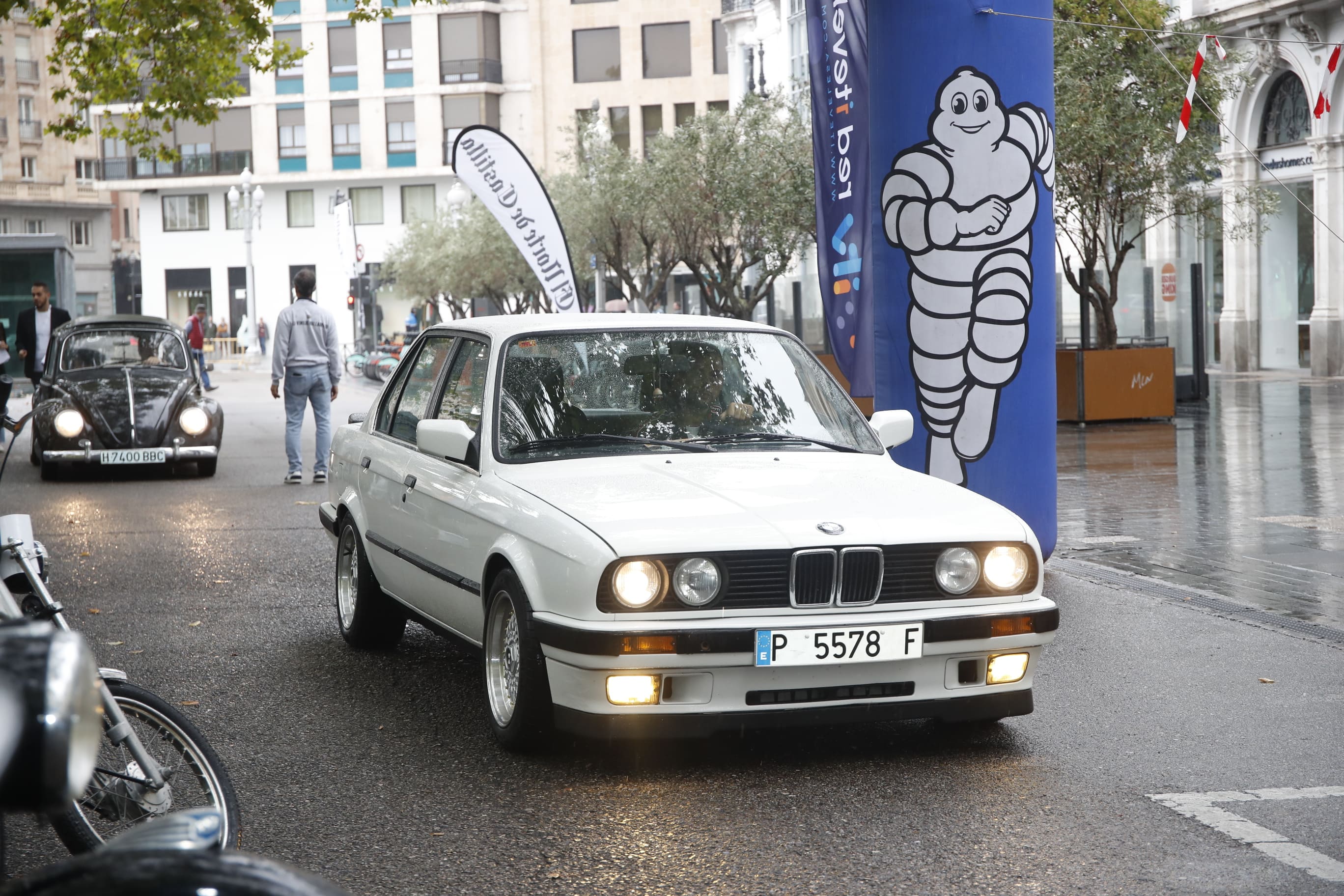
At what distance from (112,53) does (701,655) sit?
1517cm

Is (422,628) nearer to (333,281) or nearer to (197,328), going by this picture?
(197,328)

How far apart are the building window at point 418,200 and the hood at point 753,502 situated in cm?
6566

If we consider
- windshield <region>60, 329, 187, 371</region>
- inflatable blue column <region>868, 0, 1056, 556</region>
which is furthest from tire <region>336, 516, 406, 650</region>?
windshield <region>60, 329, 187, 371</region>

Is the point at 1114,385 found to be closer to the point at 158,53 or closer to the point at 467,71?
the point at 158,53

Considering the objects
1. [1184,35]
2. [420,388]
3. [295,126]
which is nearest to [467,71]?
[295,126]

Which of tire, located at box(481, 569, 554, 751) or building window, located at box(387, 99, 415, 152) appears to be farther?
building window, located at box(387, 99, 415, 152)

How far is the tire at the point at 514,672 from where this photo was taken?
203 inches

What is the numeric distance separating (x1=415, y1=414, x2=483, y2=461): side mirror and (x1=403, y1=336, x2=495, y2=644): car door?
0.35 feet

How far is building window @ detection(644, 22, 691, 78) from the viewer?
67.4 meters

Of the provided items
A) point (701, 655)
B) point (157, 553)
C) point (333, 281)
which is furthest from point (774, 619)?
point (333, 281)

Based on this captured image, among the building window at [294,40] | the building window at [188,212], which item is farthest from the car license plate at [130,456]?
the building window at [188,212]

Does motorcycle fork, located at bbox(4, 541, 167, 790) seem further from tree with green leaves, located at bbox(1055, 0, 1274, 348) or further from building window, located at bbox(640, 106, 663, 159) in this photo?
building window, located at bbox(640, 106, 663, 159)

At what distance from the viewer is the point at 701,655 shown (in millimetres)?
4898

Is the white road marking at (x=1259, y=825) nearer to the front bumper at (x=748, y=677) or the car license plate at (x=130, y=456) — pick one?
the front bumper at (x=748, y=677)
